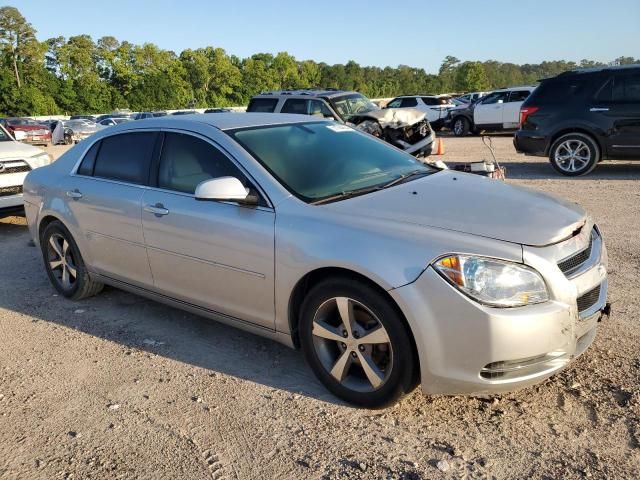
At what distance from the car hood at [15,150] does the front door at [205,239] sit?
17.5 ft

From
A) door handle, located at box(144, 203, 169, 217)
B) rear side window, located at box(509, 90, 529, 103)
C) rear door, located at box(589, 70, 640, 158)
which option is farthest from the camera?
rear side window, located at box(509, 90, 529, 103)

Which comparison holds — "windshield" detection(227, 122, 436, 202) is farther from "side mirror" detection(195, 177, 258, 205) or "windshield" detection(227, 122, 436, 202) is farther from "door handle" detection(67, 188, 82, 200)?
"door handle" detection(67, 188, 82, 200)

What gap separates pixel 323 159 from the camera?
4059 millimetres

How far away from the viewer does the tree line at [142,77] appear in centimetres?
6844

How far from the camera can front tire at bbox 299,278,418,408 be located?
10.0ft

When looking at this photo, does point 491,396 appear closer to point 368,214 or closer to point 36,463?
point 368,214

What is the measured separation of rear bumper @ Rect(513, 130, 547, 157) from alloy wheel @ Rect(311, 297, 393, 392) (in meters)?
8.54

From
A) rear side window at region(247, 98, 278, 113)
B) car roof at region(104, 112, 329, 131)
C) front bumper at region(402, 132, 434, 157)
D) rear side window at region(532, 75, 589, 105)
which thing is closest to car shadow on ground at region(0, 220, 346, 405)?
car roof at region(104, 112, 329, 131)

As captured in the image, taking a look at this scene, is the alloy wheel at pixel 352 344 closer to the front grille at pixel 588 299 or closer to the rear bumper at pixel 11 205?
the front grille at pixel 588 299

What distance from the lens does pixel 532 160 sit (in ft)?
45.1

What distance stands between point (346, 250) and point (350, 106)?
33.0 feet

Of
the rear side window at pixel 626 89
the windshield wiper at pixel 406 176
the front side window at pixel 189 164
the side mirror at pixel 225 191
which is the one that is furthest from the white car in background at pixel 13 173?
the rear side window at pixel 626 89

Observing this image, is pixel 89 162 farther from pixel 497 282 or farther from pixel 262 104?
pixel 262 104

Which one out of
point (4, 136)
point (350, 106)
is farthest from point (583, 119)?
point (4, 136)
